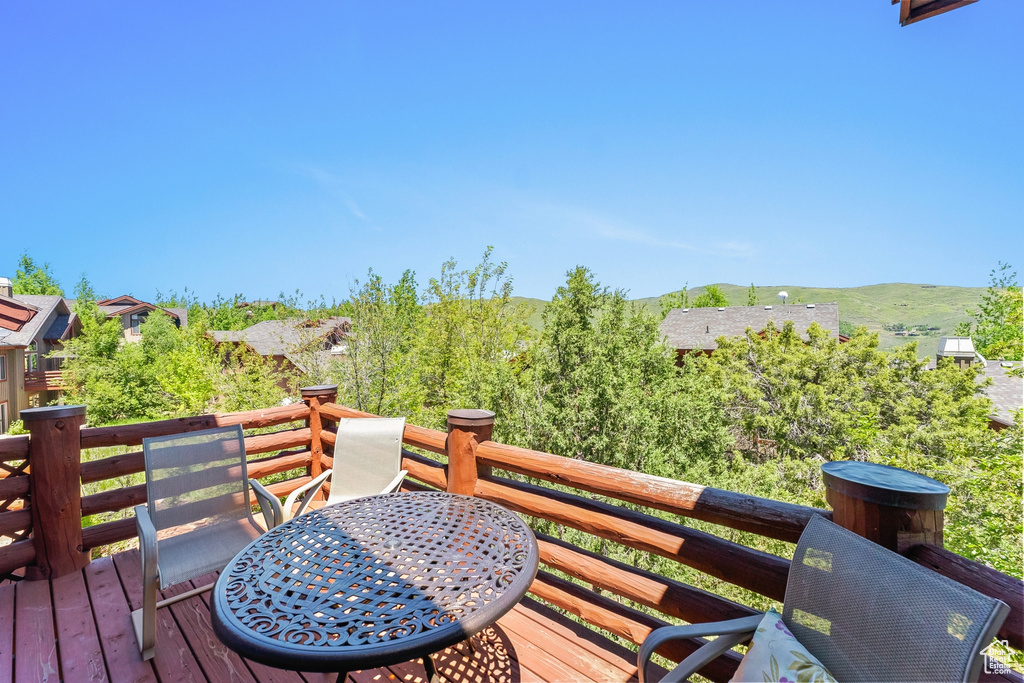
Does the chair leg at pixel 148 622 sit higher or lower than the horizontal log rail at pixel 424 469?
lower

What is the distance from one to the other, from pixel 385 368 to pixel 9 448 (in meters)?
11.1

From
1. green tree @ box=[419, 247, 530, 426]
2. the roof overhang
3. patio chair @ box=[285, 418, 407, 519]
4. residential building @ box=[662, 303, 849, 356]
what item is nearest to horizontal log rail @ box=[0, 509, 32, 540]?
patio chair @ box=[285, 418, 407, 519]

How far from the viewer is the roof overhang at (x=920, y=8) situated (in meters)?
1.54

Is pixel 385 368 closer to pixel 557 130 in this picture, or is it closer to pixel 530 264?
pixel 530 264

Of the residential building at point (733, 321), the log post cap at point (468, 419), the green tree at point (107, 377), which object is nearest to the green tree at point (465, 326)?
the residential building at point (733, 321)

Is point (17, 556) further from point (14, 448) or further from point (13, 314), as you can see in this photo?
point (13, 314)

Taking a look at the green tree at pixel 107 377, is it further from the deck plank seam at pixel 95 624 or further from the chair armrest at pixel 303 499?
the chair armrest at pixel 303 499

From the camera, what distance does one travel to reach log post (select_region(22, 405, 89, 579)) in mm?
2643

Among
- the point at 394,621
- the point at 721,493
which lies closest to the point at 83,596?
the point at 394,621

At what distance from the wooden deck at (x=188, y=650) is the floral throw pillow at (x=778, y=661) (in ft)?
2.99

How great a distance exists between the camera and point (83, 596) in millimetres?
2537

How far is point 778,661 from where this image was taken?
1227 mm

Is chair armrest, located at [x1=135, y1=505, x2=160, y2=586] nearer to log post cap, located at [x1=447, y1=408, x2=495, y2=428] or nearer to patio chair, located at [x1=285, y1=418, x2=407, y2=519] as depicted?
patio chair, located at [x1=285, y1=418, x2=407, y2=519]

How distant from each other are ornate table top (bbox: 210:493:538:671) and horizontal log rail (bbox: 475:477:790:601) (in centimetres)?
53
